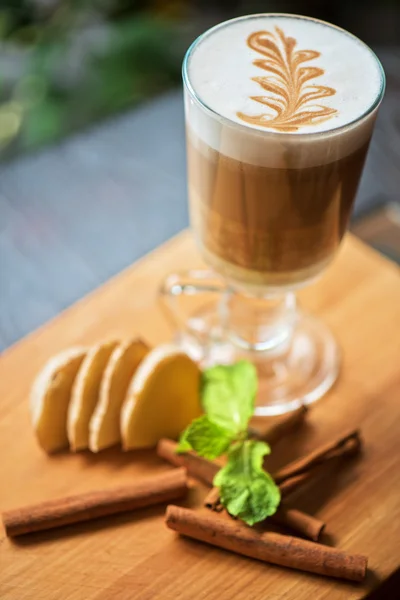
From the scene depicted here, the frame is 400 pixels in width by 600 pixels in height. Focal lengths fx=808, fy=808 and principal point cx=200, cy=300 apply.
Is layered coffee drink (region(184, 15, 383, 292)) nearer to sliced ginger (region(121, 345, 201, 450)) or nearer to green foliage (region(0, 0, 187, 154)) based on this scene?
sliced ginger (region(121, 345, 201, 450))

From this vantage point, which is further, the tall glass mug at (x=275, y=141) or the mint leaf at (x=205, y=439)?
the mint leaf at (x=205, y=439)

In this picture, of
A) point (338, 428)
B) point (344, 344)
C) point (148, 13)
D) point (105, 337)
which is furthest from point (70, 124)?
point (338, 428)

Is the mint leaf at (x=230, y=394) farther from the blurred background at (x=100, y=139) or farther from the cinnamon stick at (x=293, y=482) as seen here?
the blurred background at (x=100, y=139)

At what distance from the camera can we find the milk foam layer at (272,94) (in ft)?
3.06

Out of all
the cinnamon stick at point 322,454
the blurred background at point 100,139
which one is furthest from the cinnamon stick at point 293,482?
the blurred background at point 100,139

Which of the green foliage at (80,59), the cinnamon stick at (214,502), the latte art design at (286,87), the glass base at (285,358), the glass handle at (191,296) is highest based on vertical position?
the latte art design at (286,87)

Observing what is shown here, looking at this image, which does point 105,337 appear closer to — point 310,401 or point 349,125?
point 310,401

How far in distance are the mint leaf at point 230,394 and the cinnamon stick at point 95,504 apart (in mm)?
93

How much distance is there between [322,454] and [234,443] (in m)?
0.12

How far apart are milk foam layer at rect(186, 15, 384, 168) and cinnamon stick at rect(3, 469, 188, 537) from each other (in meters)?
0.44

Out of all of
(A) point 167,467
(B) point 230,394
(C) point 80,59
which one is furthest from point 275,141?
(C) point 80,59

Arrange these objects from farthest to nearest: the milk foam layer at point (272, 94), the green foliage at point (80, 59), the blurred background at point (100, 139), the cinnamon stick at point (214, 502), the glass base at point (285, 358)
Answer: the green foliage at point (80, 59), the blurred background at point (100, 139), the glass base at point (285, 358), the cinnamon stick at point (214, 502), the milk foam layer at point (272, 94)

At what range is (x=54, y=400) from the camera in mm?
1117

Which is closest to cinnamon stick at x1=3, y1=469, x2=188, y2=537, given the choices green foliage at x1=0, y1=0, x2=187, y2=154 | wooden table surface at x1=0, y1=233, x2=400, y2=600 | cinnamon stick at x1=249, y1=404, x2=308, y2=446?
wooden table surface at x1=0, y1=233, x2=400, y2=600
